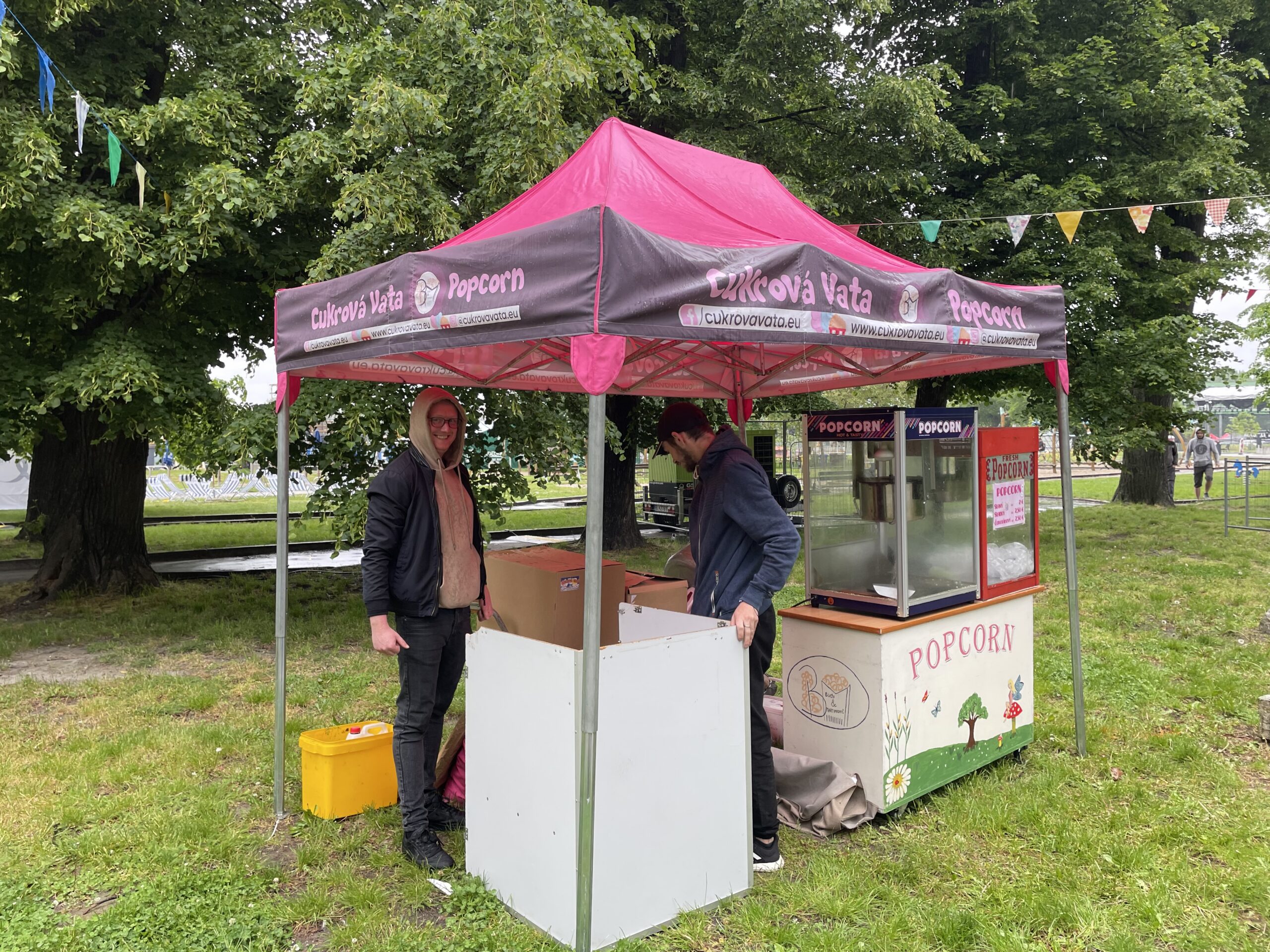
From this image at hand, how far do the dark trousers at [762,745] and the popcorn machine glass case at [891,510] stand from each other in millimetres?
716

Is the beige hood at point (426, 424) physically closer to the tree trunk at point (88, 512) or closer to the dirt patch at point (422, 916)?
the dirt patch at point (422, 916)

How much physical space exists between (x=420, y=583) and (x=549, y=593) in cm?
92

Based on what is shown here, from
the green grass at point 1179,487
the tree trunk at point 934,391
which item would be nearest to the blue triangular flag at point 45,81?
the tree trunk at point 934,391

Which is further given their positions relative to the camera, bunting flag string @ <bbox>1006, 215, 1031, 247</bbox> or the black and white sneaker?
bunting flag string @ <bbox>1006, 215, 1031, 247</bbox>

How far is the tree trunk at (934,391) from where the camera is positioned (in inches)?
520

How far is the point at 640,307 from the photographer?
2777 mm

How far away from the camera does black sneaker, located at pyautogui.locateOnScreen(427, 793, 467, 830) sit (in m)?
4.05

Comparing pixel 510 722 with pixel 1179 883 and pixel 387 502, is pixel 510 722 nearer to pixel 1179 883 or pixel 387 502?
pixel 387 502

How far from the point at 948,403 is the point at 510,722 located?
13741 mm

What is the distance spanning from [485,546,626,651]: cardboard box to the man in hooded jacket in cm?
51

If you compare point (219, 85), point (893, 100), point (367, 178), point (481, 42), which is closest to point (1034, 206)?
point (893, 100)

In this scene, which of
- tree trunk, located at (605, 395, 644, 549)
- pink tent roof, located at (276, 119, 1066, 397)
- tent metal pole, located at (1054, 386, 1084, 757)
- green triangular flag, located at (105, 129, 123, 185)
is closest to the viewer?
pink tent roof, located at (276, 119, 1066, 397)

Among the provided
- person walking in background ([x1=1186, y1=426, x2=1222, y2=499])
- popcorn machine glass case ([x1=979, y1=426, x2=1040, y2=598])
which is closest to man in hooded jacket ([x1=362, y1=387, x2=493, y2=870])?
popcorn machine glass case ([x1=979, y1=426, x2=1040, y2=598])

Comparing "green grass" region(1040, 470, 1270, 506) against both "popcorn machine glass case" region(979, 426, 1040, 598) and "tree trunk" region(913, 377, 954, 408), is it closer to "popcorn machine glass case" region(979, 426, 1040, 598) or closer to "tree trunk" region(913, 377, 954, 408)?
"tree trunk" region(913, 377, 954, 408)
